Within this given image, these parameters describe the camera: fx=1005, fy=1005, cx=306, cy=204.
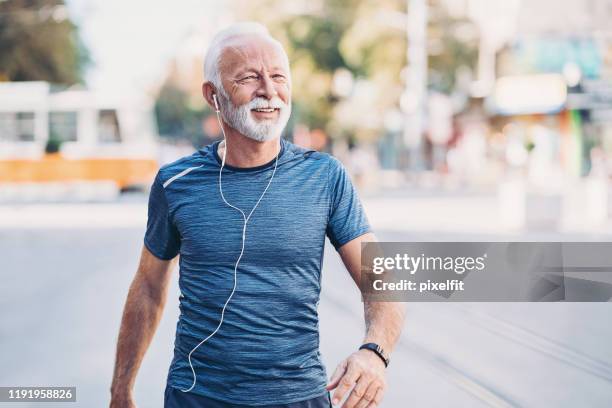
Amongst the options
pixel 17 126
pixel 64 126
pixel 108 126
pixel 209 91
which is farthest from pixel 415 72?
pixel 209 91

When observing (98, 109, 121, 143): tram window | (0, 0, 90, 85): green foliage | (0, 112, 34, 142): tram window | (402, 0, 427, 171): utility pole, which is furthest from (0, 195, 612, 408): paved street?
(402, 0, 427, 171): utility pole

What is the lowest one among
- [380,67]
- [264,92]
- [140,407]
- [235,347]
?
[140,407]

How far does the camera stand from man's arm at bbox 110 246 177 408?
2.28 m

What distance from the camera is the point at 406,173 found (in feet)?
128

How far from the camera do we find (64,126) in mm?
24016

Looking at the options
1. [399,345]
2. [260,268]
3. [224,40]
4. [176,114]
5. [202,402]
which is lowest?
[399,345]

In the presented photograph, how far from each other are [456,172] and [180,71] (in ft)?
168

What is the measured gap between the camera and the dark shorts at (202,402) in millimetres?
2025

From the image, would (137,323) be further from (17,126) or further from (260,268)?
(17,126)

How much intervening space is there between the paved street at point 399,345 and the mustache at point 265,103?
2.95 metres

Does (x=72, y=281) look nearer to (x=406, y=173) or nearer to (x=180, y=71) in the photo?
(x=406, y=173)

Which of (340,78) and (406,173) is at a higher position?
(340,78)

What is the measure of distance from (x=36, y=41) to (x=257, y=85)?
2560cm

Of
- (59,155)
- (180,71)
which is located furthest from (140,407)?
(180,71)
